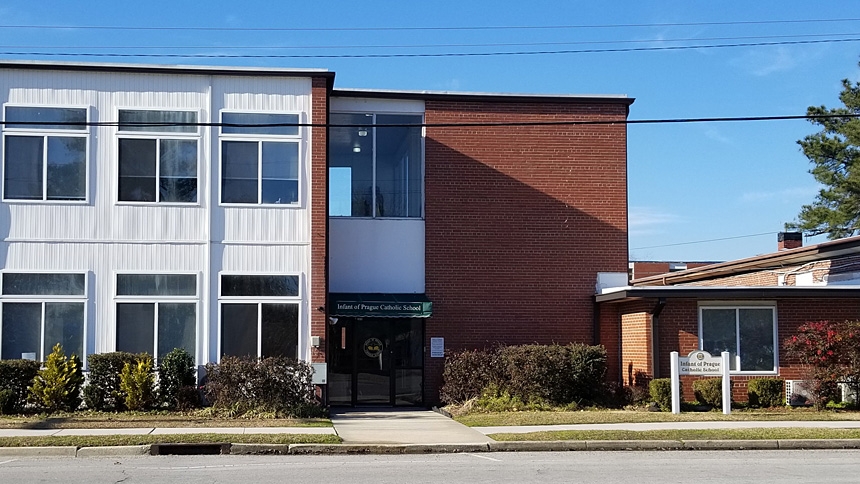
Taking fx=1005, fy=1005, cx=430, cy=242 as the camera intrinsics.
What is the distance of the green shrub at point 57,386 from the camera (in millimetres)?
21016

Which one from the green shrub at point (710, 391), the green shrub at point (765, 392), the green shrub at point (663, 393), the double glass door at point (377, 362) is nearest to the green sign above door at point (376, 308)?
the double glass door at point (377, 362)

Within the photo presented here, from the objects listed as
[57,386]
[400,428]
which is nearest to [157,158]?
[57,386]

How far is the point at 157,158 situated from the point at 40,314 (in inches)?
171

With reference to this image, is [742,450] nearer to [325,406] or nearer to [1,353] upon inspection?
[325,406]

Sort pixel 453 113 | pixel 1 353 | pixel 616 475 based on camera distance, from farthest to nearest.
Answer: pixel 453 113, pixel 1 353, pixel 616 475

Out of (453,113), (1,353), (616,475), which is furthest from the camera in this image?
(453,113)

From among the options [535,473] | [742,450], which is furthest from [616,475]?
[742,450]

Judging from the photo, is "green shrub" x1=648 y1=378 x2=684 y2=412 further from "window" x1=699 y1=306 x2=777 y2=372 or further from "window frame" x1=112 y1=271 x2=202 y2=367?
"window frame" x1=112 y1=271 x2=202 y2=367

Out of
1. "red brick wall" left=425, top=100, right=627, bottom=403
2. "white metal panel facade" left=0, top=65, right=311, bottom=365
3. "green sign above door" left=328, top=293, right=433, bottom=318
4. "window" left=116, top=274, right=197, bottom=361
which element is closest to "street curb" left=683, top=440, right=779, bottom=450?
"green sign above door" left=328, top=293, right=433, bottom=318

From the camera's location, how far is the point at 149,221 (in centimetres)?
2284

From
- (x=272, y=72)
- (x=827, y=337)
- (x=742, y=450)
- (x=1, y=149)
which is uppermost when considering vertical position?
(x=272, y=72)

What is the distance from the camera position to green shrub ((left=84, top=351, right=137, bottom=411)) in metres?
21.5

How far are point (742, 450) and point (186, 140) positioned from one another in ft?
45.4

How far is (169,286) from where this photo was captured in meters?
22.8
